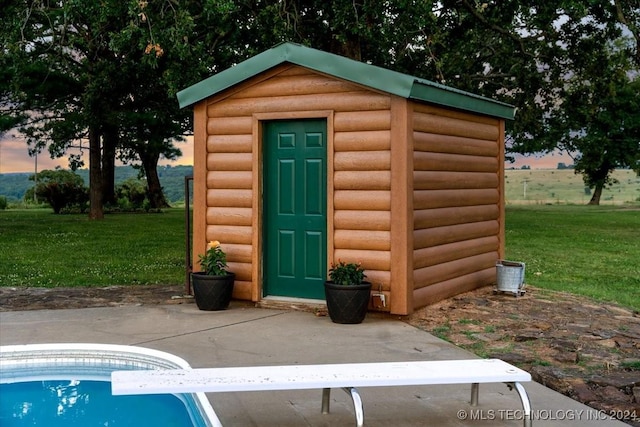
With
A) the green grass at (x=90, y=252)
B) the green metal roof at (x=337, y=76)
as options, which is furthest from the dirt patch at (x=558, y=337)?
the green grass at (x=90, y=252)

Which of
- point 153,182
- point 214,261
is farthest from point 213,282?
point 153,182

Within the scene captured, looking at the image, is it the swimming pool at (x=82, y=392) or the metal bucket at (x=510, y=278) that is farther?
the metal bucket at (x=510, y=278)

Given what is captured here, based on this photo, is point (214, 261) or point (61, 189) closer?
point (214, 261)

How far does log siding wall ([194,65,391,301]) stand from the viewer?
797 cm

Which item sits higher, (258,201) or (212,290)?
(258,201)

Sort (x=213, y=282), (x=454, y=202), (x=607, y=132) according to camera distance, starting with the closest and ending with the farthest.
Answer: (x=213, y=282) → (x=454, y=202) → (x=607, y=132)

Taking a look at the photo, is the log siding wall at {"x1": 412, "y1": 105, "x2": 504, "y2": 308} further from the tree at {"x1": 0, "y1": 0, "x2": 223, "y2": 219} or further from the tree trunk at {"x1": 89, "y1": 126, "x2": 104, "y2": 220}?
the tree trunk at {"x1": 89, "y1": 126, "x2": 104, "y2": 220}

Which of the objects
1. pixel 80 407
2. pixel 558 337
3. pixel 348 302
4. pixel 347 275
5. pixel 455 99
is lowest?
pixel 80 407

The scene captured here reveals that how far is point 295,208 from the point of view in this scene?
28.2ft

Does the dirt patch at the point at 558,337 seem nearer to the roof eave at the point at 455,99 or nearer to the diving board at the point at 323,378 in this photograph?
the diving board at the point at 323,378

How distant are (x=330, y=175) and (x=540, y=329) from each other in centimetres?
287

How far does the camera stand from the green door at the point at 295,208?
8430mm

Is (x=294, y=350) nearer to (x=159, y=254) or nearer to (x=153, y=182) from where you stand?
(x=159, y=254)

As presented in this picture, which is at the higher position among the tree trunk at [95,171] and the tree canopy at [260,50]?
the tree canopy at [260,50]
